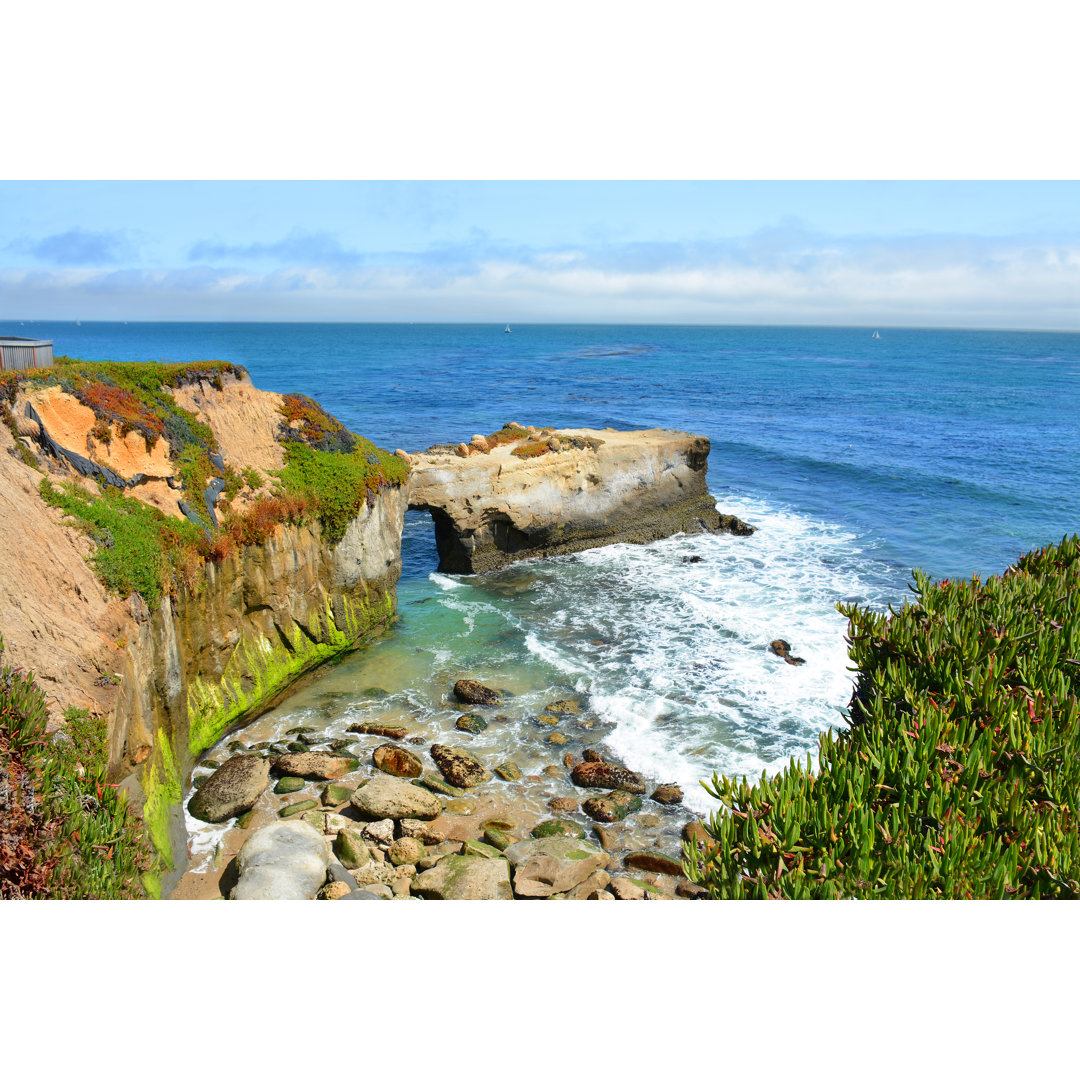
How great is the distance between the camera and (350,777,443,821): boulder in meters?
13.8

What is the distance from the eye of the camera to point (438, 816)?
14.0 metres

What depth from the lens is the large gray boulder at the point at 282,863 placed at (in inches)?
438

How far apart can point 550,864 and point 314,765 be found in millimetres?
5764

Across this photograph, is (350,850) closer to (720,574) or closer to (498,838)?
(498,838)

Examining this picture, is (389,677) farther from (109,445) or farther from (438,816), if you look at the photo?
(109,445)

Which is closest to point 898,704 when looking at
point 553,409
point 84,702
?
point 84,702

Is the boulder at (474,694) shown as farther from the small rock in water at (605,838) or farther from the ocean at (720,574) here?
the small rock in water at (605,838)

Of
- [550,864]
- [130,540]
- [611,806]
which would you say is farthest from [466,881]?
[130,540]

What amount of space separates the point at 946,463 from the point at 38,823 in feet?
169

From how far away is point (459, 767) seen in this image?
49.8 ft

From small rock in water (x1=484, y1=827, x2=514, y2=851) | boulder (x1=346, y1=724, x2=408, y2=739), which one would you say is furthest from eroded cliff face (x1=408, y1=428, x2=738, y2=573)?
small rock in water (x1=484, y1=827, x2=514, y2=851)

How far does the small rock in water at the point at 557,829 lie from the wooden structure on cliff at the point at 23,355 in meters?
15.2

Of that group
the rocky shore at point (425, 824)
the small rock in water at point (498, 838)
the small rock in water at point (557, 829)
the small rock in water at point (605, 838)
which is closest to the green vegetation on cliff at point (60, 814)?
the rocky shore at point (425, 824)

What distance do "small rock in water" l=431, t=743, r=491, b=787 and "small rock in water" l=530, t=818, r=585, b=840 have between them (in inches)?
76.0
